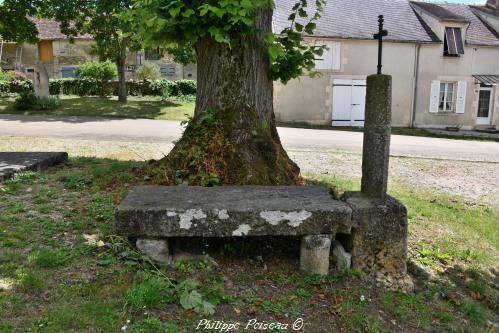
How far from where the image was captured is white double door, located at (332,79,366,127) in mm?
21272

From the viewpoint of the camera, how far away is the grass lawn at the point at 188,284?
2818 millimetres

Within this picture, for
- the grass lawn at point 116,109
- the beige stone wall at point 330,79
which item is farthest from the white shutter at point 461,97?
the grass lawn at point 116,109

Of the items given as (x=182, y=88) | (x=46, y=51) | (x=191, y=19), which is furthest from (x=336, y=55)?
(x=46, y=51)

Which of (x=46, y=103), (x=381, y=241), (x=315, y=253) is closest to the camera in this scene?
(x=315, y=253)

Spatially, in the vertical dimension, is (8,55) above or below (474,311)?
above

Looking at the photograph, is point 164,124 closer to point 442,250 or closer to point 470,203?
point 470,203

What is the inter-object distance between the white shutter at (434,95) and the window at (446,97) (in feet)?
1.50

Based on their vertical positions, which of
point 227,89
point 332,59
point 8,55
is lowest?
point 227,89

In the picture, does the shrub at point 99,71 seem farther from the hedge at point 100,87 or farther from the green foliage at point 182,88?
the green foliage at point 182,88

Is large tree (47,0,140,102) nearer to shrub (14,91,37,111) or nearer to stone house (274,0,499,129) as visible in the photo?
shrub (14,91,37,111)

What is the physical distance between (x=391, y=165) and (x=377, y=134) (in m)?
5.86

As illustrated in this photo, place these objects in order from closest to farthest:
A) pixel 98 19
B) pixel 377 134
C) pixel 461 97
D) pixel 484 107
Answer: pixel 377 134, pixel 98 19, pixel 461 97, pixel 484 107

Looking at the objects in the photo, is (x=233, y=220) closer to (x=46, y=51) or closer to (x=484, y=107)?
(x=484, y=107)

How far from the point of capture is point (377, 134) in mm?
3801
